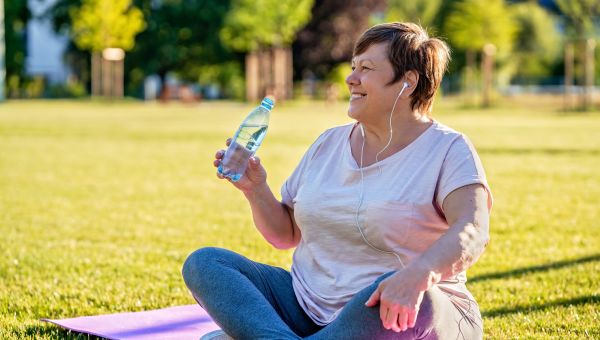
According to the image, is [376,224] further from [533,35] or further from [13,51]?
[533,35]

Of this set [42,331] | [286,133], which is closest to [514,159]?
[286,133]

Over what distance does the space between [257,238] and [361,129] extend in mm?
4379

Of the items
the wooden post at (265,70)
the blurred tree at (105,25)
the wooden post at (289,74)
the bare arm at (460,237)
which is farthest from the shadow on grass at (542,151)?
the wooden post at (289,74)

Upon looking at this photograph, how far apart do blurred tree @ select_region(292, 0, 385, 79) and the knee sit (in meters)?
53.8

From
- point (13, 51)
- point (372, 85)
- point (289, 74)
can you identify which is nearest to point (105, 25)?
point (13, 51)

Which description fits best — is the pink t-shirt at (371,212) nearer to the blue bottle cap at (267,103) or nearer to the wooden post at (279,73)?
the blue bottle cap at (267,103)

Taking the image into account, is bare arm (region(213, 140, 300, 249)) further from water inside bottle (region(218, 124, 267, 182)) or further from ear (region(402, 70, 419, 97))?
ear (region(402, 70, 419, 97))

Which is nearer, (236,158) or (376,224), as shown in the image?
(376,224)

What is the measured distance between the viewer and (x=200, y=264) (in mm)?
3734

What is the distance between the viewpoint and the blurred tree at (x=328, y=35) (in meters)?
57.2

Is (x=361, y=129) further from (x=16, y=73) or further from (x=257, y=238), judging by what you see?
(x=16, y=73)

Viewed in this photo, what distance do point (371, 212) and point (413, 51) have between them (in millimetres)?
599

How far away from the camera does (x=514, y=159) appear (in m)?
16.5

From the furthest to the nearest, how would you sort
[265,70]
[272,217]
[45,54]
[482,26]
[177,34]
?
[45,54] < [177,34] < [265,70] < [482,26] < [272,217]
